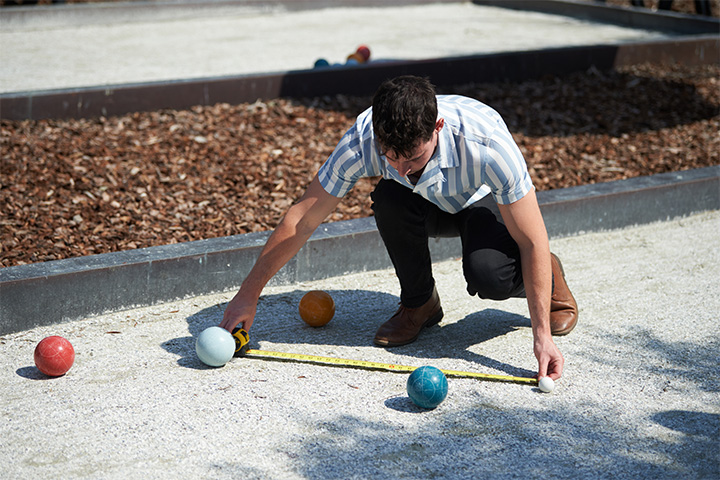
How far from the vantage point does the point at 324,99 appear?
25.1 feet

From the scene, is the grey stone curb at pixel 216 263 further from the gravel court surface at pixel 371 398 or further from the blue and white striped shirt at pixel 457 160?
the blue and white striped shirt at pixel 457 160

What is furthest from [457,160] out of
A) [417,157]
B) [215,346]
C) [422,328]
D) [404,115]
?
[215,346]

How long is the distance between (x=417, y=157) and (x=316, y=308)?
51.8 inches

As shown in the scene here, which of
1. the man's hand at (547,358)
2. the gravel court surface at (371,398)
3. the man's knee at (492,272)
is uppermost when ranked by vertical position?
the man's knee at (492,272)

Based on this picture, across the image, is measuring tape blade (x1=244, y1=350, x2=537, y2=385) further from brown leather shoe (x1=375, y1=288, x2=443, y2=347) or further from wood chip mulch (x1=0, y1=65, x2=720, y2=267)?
wood chip mulch (x1=0, y1=65, x2=720, y2=267)

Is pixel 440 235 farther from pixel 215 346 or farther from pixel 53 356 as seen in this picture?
pixel 53 356

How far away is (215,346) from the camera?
144 inches

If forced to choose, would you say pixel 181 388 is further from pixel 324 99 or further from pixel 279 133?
pixel 324 99

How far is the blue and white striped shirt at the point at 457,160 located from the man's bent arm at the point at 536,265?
0.08 meters

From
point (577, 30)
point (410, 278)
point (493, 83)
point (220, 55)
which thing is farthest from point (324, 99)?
point (577, 30)

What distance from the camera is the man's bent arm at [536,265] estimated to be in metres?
3.42

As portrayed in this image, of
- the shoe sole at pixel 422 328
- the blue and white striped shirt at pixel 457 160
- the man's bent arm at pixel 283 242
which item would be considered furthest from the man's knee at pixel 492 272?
the man's bent arm at pixel 283 242

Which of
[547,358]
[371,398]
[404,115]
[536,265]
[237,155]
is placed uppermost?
[404,115]

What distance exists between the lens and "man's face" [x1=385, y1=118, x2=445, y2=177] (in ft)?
10.3
